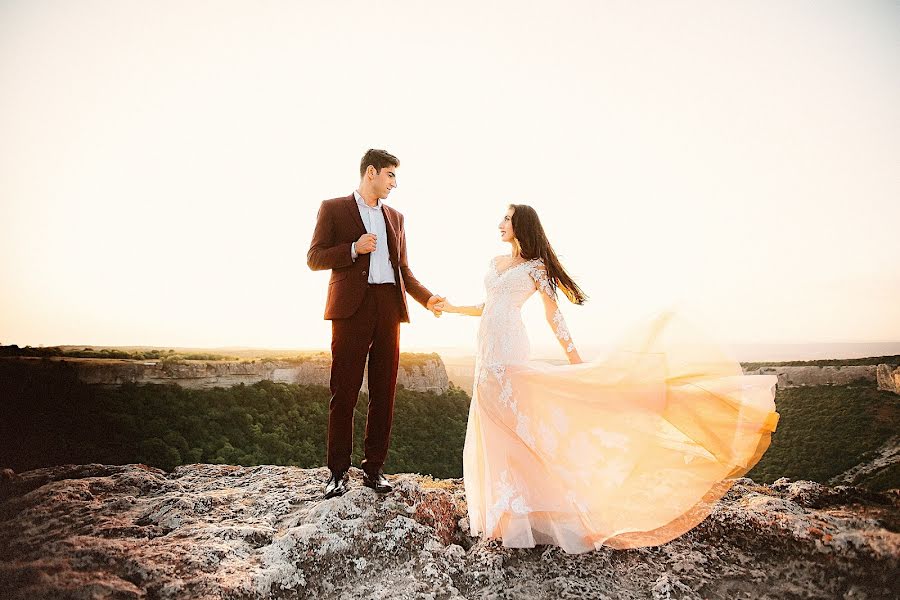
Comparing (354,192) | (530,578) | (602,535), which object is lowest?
(530,578)

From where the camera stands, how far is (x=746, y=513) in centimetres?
305

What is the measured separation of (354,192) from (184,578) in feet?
9.63

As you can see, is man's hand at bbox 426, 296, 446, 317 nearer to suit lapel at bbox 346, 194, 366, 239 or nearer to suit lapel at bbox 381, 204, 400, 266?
suit lapel at bbox 381, 204, 400, 266

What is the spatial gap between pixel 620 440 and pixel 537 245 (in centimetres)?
165

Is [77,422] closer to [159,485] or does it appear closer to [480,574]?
[159,485]

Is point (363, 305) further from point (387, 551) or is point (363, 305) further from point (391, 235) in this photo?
point (387, 551)

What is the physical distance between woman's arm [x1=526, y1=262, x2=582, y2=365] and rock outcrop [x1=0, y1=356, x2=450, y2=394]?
1220 centimetres

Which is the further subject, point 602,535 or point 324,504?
point 324,504

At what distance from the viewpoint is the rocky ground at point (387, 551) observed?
Answer: 2.32 m

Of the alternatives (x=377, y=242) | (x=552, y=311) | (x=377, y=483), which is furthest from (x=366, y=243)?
(x=377, y=483)

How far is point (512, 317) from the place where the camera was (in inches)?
139

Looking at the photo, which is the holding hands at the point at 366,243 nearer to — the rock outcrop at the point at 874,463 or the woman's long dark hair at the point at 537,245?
the woman's long dark hair at the point at 537,245

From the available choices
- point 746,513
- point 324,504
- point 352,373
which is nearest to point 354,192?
point 352,373

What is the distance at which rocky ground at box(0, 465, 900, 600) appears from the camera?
2.32 m
